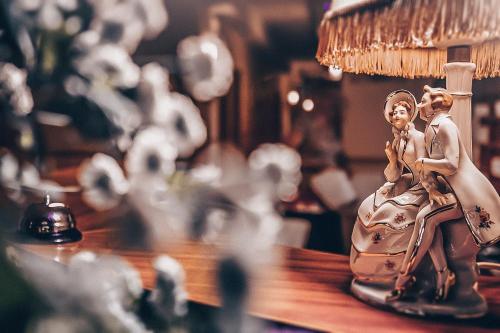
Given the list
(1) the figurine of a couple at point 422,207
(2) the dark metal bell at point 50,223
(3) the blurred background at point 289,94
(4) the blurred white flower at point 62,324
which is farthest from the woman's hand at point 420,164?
(2) the dark metal bell at point 50,223

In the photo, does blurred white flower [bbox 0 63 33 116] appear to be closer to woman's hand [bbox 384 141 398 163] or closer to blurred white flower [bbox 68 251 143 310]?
blurred white flower [bbox 68 251 143 310]

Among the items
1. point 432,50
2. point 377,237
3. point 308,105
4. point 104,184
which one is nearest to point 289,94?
point 308,105

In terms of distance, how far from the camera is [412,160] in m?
0.70

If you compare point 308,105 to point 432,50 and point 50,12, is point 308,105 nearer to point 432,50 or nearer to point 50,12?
point 432,50

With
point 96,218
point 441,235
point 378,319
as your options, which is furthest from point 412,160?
point 96,218

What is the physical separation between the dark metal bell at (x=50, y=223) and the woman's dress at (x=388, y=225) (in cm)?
55

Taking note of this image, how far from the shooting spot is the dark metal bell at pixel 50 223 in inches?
36.8

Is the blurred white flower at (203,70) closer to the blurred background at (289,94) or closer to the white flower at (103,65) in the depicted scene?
the white flower at (103,65)

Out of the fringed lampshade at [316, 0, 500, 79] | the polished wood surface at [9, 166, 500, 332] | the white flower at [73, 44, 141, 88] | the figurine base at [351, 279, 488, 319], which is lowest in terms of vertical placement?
the polished wood surface at [9, 166, 500, 332]

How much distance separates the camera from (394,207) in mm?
707

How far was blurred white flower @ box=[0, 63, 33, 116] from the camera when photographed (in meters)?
0.43

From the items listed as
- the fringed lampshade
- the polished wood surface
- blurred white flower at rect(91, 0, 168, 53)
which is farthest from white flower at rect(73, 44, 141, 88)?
the fringed lampshade

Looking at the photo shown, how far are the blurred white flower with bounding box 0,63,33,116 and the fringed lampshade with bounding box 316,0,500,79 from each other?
0.38m

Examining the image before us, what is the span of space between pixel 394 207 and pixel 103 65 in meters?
0.46
